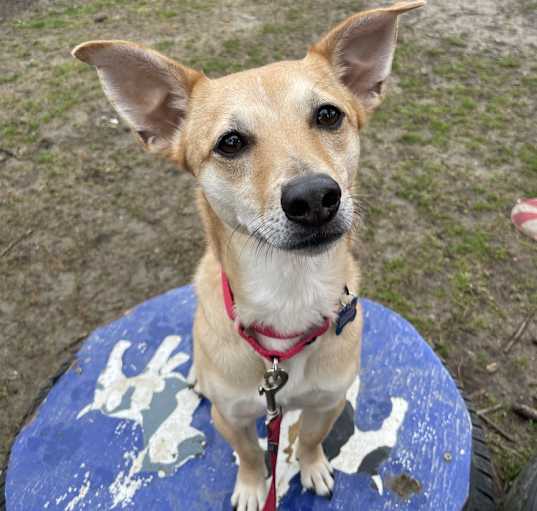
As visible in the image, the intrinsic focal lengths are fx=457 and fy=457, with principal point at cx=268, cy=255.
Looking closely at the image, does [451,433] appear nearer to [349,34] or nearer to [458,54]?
[349,34]

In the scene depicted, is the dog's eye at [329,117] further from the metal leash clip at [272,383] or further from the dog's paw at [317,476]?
the dog's paw at [317,476]

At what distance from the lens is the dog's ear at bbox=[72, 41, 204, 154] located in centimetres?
199

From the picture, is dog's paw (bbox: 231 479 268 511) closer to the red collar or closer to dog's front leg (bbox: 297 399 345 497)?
dog's front leg (bbox: 297 399 345 497)

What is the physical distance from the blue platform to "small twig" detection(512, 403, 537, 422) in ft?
2.33

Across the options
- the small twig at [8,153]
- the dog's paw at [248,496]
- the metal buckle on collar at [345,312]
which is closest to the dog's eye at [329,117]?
the metal buckle on collar at [345,312]

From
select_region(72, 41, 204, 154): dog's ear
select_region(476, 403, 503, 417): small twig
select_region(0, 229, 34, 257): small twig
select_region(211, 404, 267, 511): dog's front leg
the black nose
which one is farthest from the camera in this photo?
select_region(0, 229, 34, 257): small twig

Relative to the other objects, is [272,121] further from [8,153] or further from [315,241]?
[8,153]

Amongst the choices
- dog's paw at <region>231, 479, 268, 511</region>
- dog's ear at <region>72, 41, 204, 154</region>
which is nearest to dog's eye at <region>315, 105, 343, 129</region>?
dog's ear at <region>72, 41, 204, 154</region>

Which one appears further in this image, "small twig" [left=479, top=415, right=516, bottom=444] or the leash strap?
"small twig" [left=479, top=415, right=516, bottom=444]

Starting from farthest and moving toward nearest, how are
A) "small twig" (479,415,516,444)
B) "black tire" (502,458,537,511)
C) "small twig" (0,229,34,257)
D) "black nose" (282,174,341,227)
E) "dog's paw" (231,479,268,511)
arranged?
"small twig" (0,229,34,257) → "small twig" (479,415,516,444) → "dog's paw" (231,479,268,511) → "black tire" (502,458,537,511) → "black nose" (282,174,341,227)

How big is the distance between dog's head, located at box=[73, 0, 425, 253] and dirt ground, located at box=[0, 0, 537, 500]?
7.66ft

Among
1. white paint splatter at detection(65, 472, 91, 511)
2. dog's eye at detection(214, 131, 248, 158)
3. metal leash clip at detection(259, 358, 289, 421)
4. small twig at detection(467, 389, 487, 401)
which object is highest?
dog's eye at detection(214, 131, 248, 158)

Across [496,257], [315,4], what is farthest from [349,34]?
[315,4]

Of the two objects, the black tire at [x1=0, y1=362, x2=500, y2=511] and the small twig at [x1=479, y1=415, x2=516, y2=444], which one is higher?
the black tire at [x1=0, y1=362, x2=500, y2=511]
